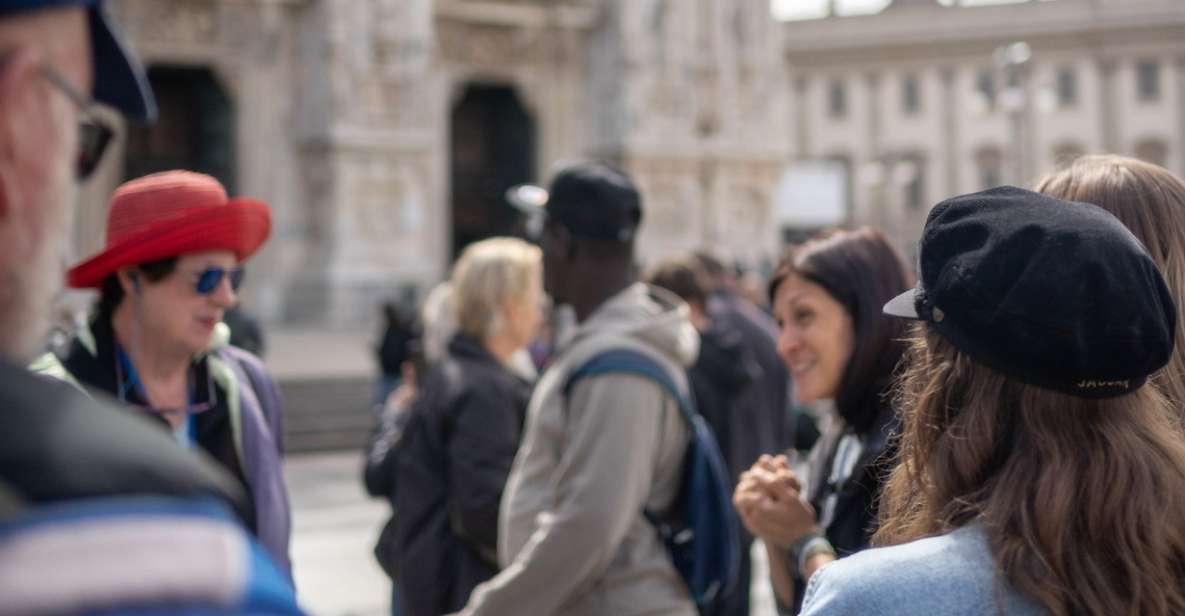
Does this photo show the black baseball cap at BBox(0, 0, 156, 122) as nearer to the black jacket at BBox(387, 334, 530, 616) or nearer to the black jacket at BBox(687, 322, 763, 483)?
the black jacket at BBox(387, 334, 530, 616)

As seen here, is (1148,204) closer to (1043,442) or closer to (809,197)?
(1043,442)

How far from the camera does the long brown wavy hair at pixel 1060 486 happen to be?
173 cm

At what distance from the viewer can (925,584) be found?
1722mm

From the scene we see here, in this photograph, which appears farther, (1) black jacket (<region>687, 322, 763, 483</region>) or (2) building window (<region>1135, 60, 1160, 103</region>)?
(2) building window (<region>1135, 60, 1160, 103</region>)

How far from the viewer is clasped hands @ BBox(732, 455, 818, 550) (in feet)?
9.62

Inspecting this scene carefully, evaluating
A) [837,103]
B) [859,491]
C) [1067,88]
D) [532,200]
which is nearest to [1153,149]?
[1067,88]

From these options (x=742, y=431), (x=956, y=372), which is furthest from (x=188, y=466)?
(x=742, y=431)

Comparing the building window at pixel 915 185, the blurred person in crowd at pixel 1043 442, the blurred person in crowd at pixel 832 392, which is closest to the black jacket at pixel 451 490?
the blurred person in crowd at pixel 832 392

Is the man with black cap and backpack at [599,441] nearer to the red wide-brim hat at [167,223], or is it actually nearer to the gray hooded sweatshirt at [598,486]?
the gray hooded sweatshirt at [598,486]

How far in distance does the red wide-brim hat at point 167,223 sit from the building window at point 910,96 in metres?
57.7

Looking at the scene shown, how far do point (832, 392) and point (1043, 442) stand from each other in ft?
4.90

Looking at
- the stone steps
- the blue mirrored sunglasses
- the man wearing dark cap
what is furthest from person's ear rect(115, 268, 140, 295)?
the stone steps

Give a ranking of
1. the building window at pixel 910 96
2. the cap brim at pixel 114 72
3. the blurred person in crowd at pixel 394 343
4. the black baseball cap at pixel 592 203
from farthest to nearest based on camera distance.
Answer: the building window at pixel 910 96
the blurred person in crowd at pixel 394 343
the black baseball cap at pixel 592 203
the cap brim at pixel 114 72

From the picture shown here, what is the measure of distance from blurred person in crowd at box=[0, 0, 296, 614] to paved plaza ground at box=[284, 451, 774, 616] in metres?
4.96
